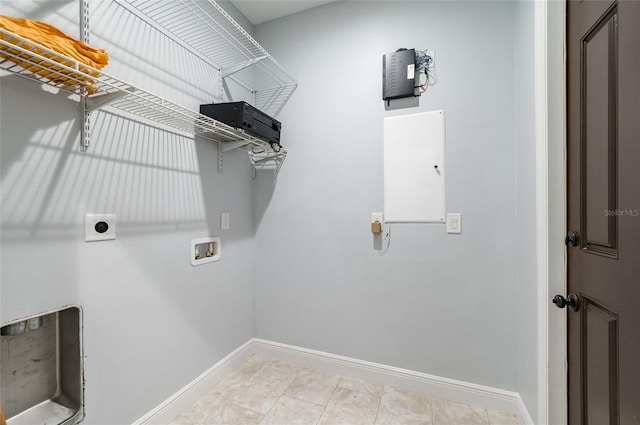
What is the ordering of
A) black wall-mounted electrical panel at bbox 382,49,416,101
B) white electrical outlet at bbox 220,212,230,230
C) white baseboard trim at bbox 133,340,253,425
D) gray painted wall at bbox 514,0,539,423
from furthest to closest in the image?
white electrical outlet at bbox 220,212,230,230 → black wall-mounted electrical panel at bbox 382,49,416,101 → white baseboard trim at bbox 133,340,253,425 → gray painted wall at bbox 514,0,539,423

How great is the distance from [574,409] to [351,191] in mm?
1498

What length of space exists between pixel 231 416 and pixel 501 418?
1538 millimetres

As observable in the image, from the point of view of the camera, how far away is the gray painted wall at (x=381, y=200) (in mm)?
1597

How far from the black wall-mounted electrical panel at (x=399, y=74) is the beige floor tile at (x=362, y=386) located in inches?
76.3

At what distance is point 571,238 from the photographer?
1065mm

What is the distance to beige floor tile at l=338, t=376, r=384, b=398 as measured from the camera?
5.77ft

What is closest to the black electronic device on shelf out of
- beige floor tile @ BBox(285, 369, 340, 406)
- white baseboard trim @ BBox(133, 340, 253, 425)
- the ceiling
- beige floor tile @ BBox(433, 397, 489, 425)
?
the ceiling

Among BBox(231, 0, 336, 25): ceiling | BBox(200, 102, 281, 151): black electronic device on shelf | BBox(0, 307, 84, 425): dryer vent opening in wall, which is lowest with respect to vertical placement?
BBox(0, 307, 84, 425): dryer vent opening in wall

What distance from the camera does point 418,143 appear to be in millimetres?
1756

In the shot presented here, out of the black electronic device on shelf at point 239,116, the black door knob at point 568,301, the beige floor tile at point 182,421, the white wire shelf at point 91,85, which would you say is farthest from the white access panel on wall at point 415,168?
the beige floor tile at point 182,421

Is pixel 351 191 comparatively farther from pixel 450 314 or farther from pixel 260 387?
pixel 260 387

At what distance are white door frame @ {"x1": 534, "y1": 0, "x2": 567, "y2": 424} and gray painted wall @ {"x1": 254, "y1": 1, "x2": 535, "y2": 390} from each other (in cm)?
16

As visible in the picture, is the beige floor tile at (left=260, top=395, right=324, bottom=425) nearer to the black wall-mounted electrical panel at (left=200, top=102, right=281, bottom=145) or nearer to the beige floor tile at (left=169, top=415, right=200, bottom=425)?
the beige floor tile at (left=169, top=415, right=200, bottom=425)

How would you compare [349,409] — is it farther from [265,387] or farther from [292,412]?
[265,387]
